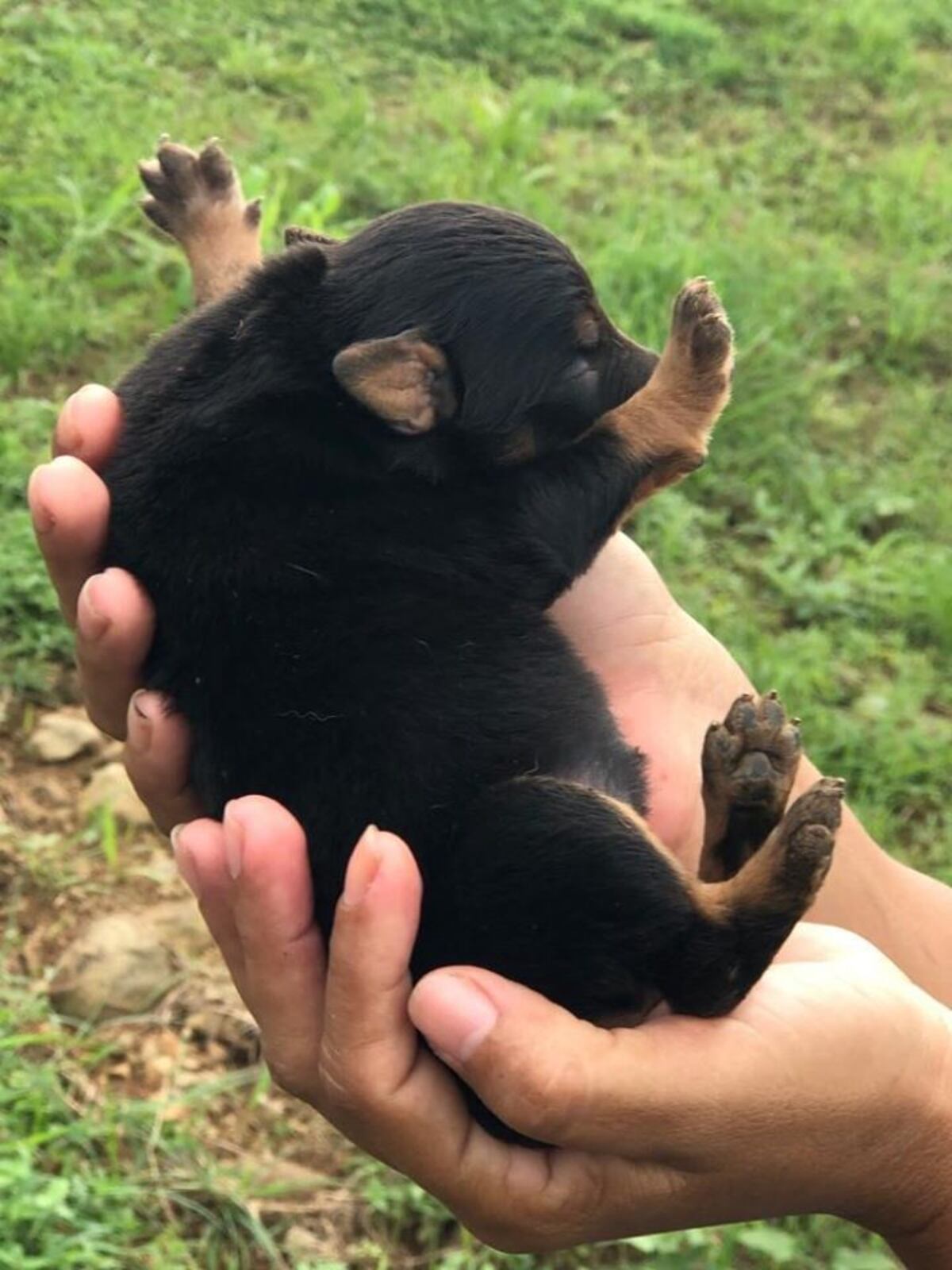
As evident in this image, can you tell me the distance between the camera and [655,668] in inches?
150

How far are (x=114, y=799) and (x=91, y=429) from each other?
71.5 inches

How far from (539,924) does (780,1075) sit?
48 cm

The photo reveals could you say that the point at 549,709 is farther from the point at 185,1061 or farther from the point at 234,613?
the point at 185,1061

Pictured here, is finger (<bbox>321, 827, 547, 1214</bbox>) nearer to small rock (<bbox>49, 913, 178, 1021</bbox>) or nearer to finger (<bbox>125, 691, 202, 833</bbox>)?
finger (<bbox>125, 691, 202, 833</bbox>)

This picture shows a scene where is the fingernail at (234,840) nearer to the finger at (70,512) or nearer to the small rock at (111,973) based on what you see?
the finger at (70,512)

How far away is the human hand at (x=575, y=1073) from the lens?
92.4 inches

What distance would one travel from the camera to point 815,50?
9984 millimetres

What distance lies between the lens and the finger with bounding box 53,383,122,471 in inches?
118

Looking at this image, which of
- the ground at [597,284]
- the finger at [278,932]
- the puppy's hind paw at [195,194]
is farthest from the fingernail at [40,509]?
the ground at [597,284]

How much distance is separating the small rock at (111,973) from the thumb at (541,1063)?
189 centimetres

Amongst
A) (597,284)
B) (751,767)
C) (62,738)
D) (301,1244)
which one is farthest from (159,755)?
(597,284)

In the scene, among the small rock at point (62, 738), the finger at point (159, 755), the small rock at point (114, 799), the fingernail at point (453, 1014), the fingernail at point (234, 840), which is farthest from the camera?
the small rock at point (62, 738)

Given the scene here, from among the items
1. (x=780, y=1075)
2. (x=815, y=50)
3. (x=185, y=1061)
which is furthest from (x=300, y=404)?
(x=815, y=50)

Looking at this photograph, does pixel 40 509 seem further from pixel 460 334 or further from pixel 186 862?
pixel 460 334
